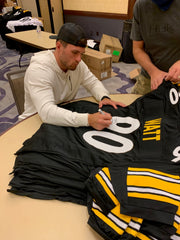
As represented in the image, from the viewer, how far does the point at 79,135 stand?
81cm

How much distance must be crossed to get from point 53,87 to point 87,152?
57 centimetres

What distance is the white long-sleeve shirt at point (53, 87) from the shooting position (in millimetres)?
893

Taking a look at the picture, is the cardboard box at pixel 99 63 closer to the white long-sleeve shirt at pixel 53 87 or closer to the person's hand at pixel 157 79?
the white long-sleeve shirt at pixel 53 87

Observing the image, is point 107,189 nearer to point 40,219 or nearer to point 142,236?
point 142,236

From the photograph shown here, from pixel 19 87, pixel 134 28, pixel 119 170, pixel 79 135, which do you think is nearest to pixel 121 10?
pixel 134 28

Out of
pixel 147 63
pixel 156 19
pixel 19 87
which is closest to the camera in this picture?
pixel 156 19

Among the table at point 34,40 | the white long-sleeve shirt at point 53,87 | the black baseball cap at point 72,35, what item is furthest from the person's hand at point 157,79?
the table at point 34,40

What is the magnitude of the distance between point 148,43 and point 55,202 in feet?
3.50

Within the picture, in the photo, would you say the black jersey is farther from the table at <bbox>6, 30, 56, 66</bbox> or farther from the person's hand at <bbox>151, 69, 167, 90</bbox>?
the table at <bbox>6, 30, 56, 66</bbox>

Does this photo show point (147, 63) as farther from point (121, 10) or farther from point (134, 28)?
point (121, 10)

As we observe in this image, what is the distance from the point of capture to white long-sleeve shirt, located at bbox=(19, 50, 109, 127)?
0.89 m

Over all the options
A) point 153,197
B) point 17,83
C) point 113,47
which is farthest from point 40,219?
point 113,47

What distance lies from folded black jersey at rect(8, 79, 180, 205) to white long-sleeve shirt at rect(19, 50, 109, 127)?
77mm

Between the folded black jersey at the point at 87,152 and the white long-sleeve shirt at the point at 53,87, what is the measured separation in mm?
77
